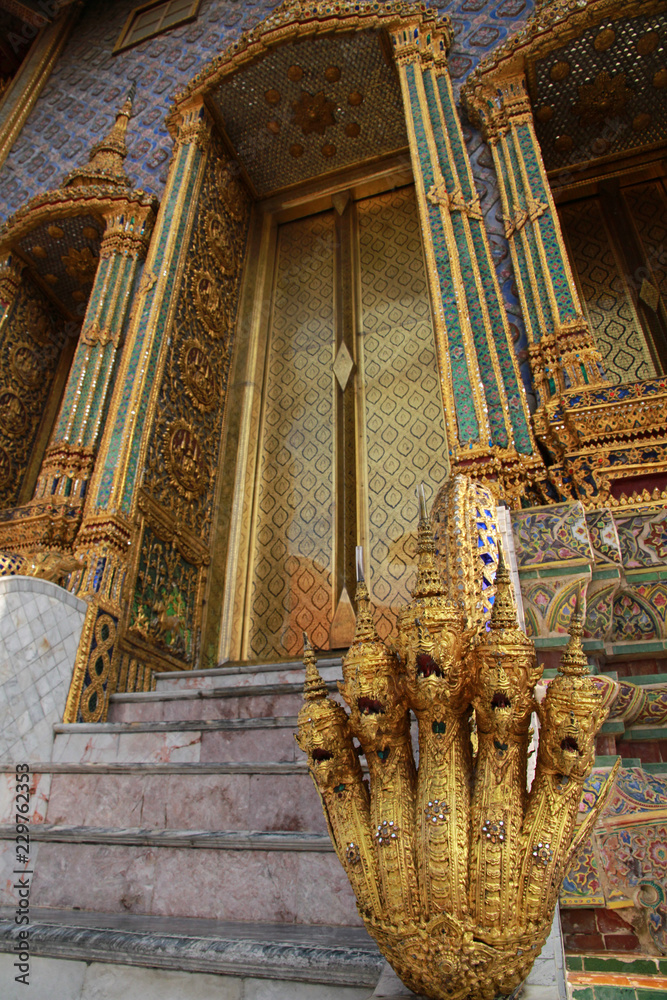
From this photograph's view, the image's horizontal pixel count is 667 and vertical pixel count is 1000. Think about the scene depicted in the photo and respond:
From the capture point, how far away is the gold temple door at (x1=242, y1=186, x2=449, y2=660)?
13.7 ft

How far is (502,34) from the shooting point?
4.58m

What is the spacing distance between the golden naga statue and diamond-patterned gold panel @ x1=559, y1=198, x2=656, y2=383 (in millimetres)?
3639

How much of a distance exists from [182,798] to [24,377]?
4.35 meters

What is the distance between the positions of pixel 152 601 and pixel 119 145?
422cm

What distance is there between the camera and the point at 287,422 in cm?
496

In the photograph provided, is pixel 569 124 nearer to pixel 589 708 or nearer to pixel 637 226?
pixel 637 226

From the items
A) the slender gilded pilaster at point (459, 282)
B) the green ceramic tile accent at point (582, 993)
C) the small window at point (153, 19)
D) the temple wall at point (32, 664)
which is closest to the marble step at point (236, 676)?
the temple wall at point (32, 664)

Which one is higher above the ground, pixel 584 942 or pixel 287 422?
pixel 287 422

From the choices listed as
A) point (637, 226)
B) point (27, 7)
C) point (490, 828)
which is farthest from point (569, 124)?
point (27, 7)

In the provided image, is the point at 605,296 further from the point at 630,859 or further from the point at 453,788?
the point at 453,788

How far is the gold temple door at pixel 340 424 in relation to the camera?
4188 mm

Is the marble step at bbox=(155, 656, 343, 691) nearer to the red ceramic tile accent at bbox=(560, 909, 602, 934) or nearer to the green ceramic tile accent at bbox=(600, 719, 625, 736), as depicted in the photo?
the green ceramic tile accent at bbox=(600, 719, 625, 736)

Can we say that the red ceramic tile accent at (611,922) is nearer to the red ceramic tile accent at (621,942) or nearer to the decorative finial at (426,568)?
the red ceramic tile accent at (621,942)

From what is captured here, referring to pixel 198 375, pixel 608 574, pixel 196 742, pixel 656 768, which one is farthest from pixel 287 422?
pixel 656 768
